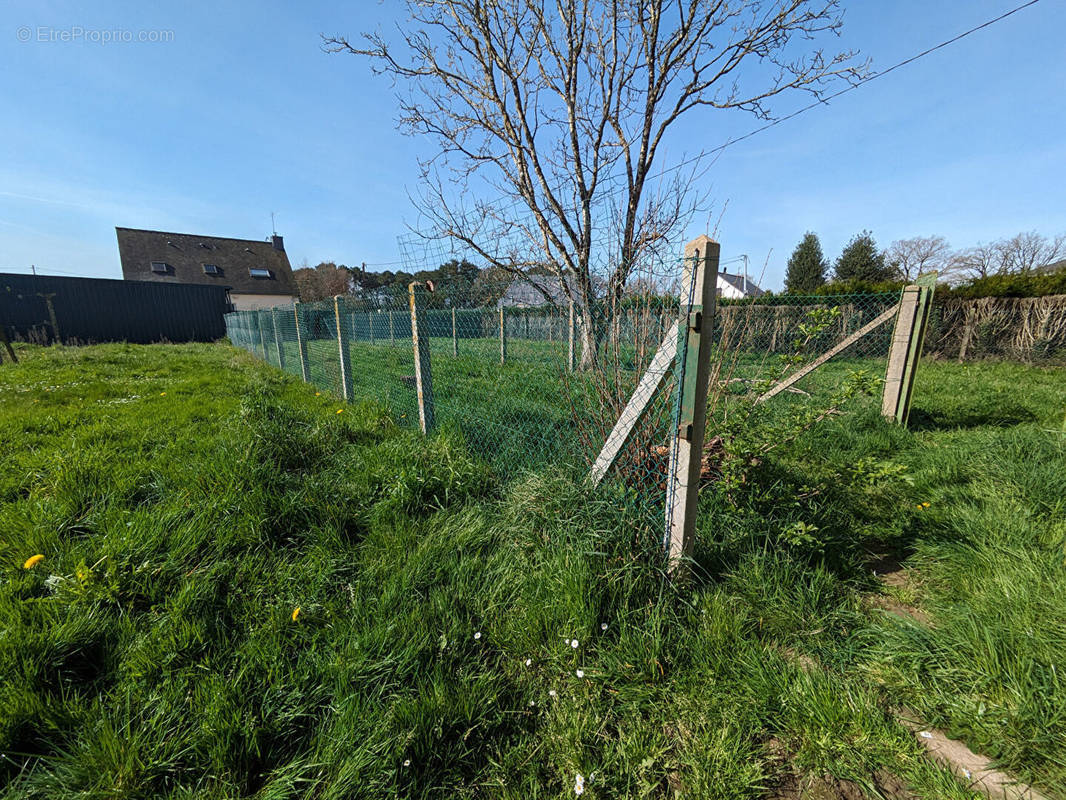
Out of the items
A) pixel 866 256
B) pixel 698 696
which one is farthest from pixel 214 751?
pixel 866 256

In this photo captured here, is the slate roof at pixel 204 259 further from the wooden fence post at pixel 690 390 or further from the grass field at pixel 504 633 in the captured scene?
the wooden fence post at pixel 690 390

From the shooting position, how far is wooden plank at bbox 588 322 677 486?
176 centimetres

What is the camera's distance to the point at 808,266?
75.5 feet

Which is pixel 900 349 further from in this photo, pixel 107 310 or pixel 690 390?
pixel 107 310

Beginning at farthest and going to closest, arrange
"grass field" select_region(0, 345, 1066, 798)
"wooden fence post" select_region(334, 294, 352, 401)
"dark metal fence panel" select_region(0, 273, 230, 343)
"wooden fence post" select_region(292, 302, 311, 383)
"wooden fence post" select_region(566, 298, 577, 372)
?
"dark metal fence panel" select_region(0, 273, 230, 343), "wooden fence post" select_region(292, 302, 311, 383), "wooden fence post" select_region(334, 294, 352, 401), "wooden fence post" select_region(566, 298, 577, 372), "grass field" select_region(0, 345, 1066, 798)

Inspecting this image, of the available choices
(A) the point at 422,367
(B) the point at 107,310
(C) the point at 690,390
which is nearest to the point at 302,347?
(A) the point at 422,367

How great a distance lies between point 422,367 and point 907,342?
4.92 metres

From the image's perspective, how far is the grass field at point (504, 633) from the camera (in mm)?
1150

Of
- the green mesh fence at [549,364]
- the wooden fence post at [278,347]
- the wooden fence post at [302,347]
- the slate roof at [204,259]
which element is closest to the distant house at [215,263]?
the slate roof at [204,259]

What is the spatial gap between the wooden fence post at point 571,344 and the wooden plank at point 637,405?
0.49m

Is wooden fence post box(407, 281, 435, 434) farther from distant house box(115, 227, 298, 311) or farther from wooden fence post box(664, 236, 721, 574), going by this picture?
distant house box(115, 227, 298, 311)

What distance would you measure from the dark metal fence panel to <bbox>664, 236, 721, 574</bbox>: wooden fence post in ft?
76.7

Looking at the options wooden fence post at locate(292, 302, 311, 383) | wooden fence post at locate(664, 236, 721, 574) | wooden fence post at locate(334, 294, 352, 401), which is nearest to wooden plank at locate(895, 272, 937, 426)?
wooden fence post at locate(664, 236, 721, 574)

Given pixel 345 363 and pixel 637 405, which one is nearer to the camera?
pixel 637 405
